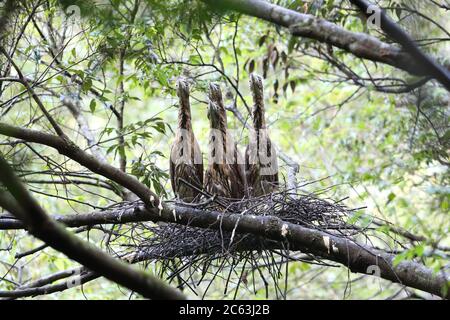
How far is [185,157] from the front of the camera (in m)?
4.41

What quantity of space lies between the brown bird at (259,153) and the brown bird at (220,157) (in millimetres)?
109

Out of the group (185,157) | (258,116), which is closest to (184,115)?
(185,157)

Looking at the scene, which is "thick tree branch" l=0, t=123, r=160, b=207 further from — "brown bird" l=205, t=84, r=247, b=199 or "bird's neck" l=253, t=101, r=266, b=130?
"bird's neck" l=253, t=101, r=266, b=130

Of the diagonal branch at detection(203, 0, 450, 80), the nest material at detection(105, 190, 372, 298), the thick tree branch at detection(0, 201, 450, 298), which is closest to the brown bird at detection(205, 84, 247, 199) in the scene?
the nest material at detection(105, 190, 372, 298)

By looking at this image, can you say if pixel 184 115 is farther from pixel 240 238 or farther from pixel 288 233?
pixel 288 233

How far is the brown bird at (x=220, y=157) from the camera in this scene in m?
4.37

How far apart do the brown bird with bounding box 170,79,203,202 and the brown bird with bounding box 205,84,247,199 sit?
4.0 inches

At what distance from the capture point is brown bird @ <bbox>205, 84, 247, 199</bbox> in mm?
4371

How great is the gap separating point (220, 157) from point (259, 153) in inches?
11.3
